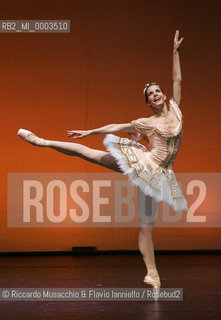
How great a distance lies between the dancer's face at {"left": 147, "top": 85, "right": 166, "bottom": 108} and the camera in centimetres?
305

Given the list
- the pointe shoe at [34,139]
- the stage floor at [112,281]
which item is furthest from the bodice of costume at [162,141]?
the stage floor at [112,281]

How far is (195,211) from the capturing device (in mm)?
5031

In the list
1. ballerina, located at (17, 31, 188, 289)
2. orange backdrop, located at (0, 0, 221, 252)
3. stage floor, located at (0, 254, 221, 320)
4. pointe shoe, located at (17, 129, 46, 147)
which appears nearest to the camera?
stage floor, located at (0, 254, 221, 320)

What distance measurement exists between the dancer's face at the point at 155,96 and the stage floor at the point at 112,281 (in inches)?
47.4

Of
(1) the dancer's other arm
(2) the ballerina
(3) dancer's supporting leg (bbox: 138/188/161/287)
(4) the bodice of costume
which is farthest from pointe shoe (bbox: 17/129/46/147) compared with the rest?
(1) the dancer's other arm

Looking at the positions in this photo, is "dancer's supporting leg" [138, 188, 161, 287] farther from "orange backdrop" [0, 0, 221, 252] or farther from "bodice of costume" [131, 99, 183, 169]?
"orange backdrop" [0, 0, 221, 252]

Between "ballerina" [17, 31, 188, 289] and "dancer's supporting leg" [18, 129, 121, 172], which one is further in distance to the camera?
"dancer's supporting leg" [18, 129, 121, 172]

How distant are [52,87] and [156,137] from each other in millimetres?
2260

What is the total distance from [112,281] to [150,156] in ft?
3.48

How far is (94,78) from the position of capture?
5.03 m

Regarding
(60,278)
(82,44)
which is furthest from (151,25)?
(60,278)

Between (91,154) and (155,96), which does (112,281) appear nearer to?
(91,154)

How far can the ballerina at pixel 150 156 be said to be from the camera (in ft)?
9.55

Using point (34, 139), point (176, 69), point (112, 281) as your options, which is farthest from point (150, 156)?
point (112, 281)
